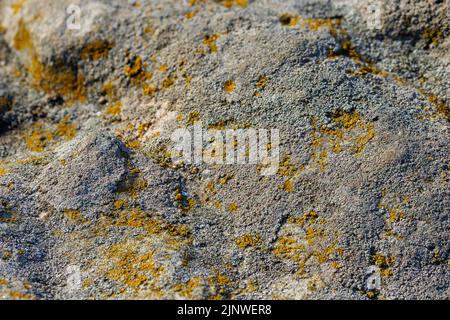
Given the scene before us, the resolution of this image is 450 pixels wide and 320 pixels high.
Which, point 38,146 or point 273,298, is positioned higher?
point 38,146

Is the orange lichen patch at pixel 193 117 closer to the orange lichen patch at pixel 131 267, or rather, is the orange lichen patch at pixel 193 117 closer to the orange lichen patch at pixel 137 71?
the orange lichen patch at pixel 137 71

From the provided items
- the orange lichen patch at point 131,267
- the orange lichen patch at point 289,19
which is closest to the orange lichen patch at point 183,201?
the orange lichen patch at point 131,267

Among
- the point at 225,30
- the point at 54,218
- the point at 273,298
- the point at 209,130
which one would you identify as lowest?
the point at 273,298

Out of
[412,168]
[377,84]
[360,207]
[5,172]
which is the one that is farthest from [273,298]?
[5,172]

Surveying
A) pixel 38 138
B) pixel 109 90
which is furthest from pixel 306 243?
pixel 38 138
